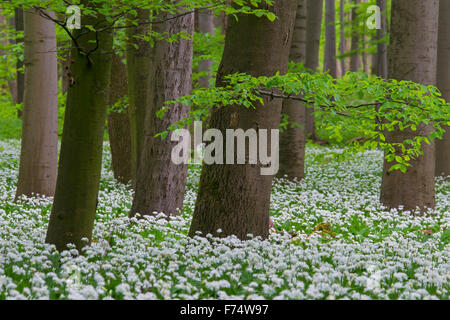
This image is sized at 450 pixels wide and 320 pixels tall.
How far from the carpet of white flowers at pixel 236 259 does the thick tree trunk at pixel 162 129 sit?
38 centimetres

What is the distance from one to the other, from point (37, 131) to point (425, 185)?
7641mm

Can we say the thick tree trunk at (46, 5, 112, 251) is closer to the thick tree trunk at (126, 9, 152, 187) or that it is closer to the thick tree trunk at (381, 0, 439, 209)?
the thick tree trunk at (126, 9, 152, 187)

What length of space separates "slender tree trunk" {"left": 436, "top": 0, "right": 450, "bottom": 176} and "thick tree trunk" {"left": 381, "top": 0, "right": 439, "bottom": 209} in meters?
3.28

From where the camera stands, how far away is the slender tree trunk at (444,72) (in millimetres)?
12719

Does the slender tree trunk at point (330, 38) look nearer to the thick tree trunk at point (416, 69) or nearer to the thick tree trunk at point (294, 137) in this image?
the thick tree trunk at point (294, 137)

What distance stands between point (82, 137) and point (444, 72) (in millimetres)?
10138

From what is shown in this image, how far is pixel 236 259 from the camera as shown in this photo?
603 centimetres

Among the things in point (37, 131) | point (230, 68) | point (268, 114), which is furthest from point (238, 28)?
point (37, 131)

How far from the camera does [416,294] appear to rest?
4.73m

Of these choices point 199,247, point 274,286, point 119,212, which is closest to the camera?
point 274,286

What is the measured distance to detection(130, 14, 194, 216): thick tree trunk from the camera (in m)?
8.70

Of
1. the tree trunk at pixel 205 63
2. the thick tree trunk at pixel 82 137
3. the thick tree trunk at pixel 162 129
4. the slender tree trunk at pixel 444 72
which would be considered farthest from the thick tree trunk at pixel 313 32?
the thick tree trunk at pixel 82 137

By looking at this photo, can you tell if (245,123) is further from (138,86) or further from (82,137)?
(138,86)
